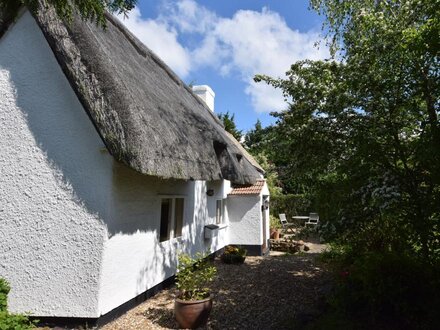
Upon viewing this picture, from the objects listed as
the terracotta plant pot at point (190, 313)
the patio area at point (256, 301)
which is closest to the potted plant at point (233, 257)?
the patio area at point (256, 301)

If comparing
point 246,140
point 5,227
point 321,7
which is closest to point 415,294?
point 5,227

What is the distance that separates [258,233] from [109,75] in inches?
390

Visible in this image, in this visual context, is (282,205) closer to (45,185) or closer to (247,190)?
(247,190)

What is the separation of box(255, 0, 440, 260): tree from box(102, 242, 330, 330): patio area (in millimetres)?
1665

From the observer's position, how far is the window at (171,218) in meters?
7.48

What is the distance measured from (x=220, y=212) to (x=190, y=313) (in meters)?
7.47

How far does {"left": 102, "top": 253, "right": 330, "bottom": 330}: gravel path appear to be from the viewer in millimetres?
5199

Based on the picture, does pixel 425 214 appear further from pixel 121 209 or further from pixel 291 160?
pixel 121 209

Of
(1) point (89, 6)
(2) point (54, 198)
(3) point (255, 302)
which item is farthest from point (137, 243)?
(1) point (89, 6)

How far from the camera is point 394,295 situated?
417 centimetres

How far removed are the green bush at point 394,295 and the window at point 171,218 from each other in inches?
171

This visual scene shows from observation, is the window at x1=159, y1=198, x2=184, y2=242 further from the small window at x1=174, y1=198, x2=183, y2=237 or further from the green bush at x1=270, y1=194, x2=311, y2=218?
the green bush at x1=270, y1=194, x2=311, y2=218

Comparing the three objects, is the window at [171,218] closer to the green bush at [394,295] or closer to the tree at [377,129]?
the tree at [377,129]

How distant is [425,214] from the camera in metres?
4.18
